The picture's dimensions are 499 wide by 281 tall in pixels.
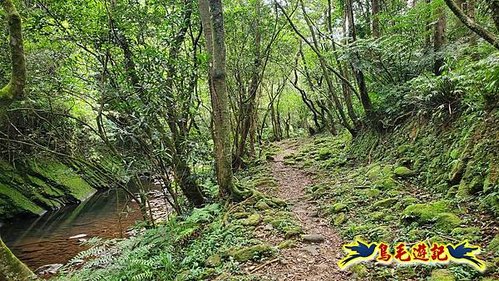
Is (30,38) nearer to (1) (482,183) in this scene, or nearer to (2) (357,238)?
(2) (357,238)

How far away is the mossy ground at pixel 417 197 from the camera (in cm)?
400

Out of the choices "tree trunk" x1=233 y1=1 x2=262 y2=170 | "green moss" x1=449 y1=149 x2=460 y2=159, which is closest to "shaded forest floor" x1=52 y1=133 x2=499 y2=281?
"green moss" x1=449 y1=149 x2=460 y2=159

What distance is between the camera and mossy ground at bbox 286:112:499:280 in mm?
3996

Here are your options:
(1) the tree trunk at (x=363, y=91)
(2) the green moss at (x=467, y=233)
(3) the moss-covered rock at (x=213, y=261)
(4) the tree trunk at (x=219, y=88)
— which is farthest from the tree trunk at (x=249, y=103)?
(2) the green moss at (x=467, y=233)

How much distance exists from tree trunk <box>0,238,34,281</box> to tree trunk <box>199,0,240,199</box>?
3989mm

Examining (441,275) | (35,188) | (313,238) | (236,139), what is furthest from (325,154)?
(35,188)

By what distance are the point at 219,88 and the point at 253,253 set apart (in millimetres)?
3753

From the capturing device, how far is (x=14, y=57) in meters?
4.91

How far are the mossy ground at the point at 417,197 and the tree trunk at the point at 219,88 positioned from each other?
7.35ft

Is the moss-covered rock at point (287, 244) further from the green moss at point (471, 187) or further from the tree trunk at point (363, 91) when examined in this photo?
the tree trunk at point (363, 91)

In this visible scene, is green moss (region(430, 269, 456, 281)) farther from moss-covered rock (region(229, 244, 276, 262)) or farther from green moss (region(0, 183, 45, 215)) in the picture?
green moss (region(0, 183, 45, 215))

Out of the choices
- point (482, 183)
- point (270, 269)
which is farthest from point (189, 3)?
point (482, 183)

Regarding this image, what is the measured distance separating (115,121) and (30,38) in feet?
8.00

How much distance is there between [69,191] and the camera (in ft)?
55.4
